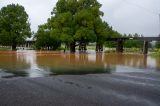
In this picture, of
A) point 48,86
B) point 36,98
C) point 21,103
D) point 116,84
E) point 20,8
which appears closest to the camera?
point 21,103

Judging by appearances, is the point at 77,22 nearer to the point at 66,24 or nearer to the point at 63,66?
the point at 66,24

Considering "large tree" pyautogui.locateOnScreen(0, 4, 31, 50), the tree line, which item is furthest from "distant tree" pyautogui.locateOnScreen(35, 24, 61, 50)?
"large tree" pyautogui.locateOnScreen(0, 4, 31, 50)

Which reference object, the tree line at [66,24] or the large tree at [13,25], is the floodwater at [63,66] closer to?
the tree line at [66,24]

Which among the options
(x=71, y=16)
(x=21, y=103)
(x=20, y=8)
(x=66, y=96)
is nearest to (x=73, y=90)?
(x=66, y=96)

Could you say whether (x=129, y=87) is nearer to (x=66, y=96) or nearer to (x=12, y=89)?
(x=66, y=96)

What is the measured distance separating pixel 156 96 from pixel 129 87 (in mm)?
2240

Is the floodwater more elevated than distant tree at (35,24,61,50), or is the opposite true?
distant tree at (35,24,61,50)

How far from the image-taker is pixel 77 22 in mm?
71312

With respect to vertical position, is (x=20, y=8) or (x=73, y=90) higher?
(x=20, y=8)

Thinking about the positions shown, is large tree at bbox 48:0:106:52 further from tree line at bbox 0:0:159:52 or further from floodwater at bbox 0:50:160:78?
floodwater at bbox 0:50:160:78

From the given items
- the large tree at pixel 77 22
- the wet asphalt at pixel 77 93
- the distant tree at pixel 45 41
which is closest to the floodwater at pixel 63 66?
the wet asphalt at pixel 77 93

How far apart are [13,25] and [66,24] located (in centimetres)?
1471

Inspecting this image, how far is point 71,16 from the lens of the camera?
230 feet

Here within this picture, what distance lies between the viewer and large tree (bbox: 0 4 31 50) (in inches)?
3029
